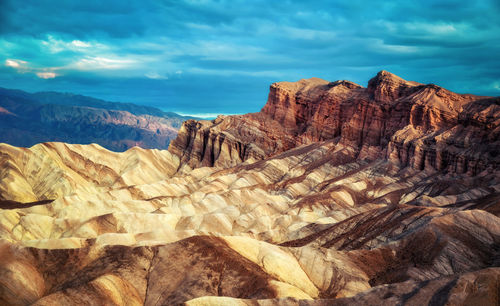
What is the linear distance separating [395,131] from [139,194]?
65.8 metres

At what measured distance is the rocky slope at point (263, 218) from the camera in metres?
46.3

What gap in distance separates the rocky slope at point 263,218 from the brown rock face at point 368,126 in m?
0.62

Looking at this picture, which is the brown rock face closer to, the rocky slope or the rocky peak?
the rocky peak

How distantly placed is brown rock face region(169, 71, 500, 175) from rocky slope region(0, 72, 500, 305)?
0.62 m

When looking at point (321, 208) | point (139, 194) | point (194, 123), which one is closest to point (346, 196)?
point (321, 208)

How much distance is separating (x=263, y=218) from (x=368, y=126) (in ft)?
186

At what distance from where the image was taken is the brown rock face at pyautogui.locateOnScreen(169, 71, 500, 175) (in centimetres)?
10431

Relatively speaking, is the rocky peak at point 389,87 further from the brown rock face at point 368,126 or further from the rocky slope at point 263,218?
the rocky slope at point 263,218

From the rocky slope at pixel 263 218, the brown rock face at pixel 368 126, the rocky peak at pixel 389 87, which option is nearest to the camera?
the rocky slope at pixel 263 218

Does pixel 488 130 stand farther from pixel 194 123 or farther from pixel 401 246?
pixel 194 123

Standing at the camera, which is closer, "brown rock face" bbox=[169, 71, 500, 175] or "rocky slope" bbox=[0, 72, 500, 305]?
"rocky slope" bbox=[0, 72, 500, 305]

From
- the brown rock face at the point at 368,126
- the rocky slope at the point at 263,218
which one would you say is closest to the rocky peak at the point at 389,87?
the brown rock face at the point at 368,126

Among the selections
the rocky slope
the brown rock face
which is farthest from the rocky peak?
the rocky slope

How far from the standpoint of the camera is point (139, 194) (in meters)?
104
